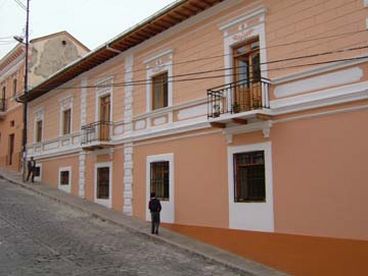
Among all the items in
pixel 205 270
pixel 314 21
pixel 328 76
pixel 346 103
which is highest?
pixel 314 21

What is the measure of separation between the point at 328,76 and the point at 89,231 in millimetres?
7680

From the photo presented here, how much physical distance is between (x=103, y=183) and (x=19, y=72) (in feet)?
41.5

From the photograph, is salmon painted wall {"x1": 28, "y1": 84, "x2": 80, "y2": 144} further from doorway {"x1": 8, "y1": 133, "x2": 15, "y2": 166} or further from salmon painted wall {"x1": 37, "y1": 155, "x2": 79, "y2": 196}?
doorway {"x1": 8, "y1": 133, "x2": 15, "y2": 166}

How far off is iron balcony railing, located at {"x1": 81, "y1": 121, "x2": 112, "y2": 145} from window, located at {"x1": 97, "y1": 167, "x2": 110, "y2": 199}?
3.63 feet

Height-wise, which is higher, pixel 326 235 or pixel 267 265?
pixel 326 235

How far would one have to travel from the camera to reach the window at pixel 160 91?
1462cm

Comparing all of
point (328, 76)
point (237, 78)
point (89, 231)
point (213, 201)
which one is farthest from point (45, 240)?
point (328, 76)

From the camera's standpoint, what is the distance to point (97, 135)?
17.2 metres

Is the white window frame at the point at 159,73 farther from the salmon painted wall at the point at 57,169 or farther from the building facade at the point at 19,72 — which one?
the building facade at the point at 19,72

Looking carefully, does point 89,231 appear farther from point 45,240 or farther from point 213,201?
point 213,201

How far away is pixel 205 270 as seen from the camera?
9.91 metres

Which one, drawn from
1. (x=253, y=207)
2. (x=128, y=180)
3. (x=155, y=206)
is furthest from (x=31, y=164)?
(x=253, y=207)

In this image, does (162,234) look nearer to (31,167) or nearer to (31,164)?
(31,167)

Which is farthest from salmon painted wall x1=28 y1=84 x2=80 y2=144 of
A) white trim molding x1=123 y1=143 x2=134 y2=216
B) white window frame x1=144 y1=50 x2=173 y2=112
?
white window frame x1=144 y1=50 x2=173 y2=112
